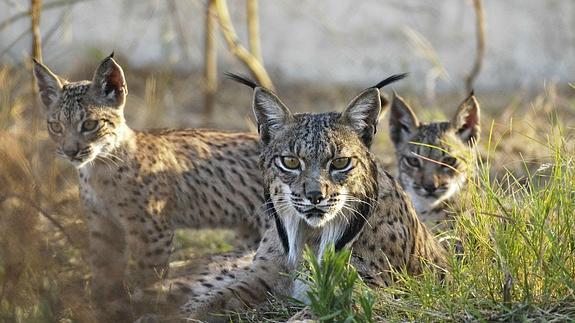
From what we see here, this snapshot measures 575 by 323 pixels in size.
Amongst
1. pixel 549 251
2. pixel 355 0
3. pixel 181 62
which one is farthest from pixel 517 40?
pixel 549 251

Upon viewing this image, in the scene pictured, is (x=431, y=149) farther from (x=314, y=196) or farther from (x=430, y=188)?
(x=314, y=196)

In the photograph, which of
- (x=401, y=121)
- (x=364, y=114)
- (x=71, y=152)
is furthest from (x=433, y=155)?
(x=71, y=152)

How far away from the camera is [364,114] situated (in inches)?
242

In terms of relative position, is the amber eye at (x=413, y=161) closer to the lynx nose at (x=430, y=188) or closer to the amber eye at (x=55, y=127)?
the lynx nose at (x=430, y=188)

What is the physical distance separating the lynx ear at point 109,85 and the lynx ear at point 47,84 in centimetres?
25

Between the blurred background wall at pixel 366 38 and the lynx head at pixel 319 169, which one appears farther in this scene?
the blurred background wall at pixel 366 38

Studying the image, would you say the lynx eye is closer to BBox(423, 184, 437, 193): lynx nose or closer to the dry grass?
the dry grass

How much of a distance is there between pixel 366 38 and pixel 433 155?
6.26 m

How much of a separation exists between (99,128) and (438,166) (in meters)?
2.55

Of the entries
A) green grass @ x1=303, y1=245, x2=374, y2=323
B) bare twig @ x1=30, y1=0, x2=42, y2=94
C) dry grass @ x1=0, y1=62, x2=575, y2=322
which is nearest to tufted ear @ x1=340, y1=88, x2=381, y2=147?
dry grass @ x1=0, y1=62, x2=575, y2=322

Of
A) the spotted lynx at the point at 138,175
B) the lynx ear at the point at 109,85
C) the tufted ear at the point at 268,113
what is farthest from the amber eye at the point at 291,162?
the lynx ear at the point at 109,85

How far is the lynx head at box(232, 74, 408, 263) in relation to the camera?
19.3 ft

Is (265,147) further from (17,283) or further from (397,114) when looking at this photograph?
(397,114)

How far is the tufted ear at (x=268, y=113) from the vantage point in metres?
6.19
